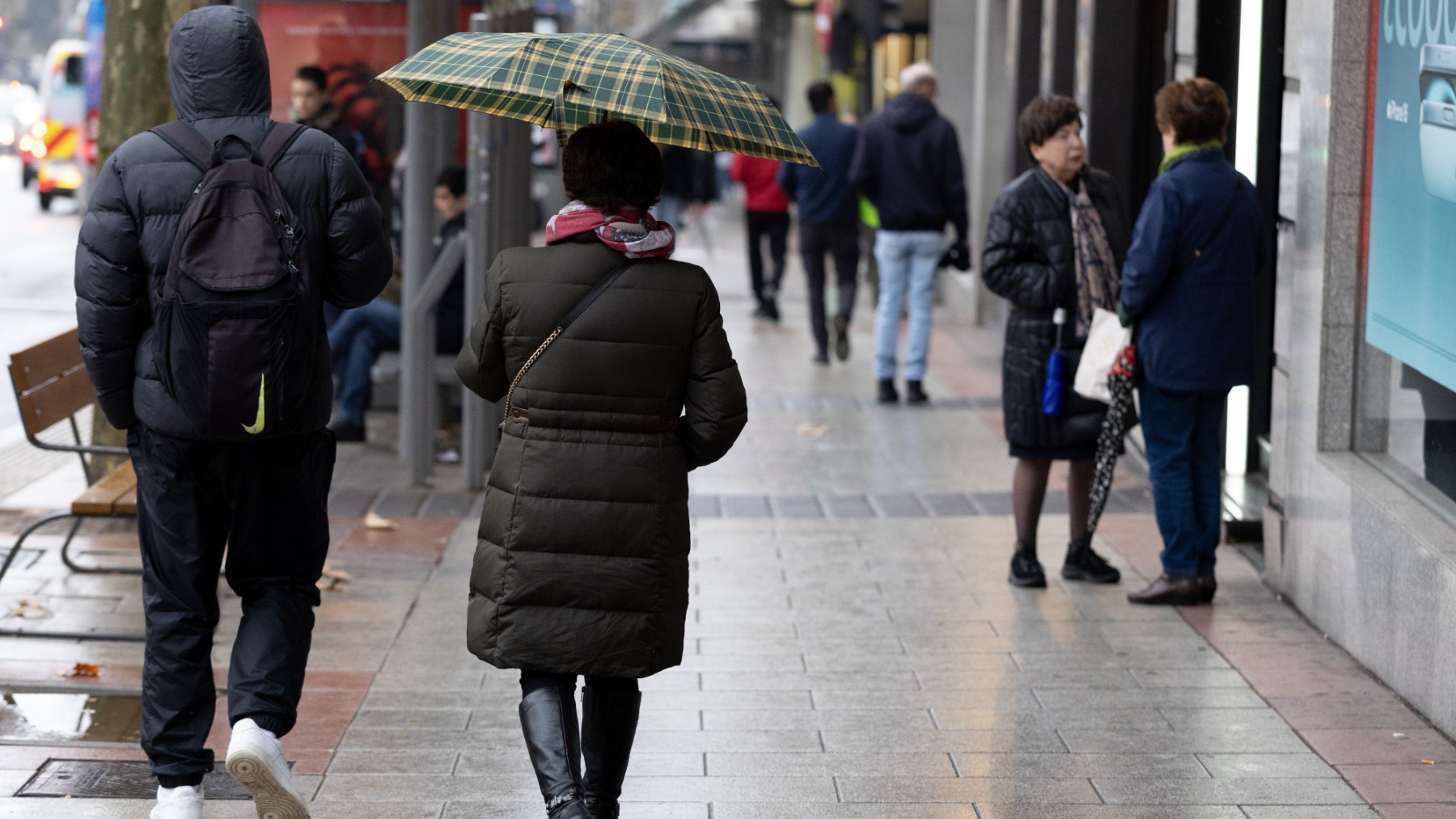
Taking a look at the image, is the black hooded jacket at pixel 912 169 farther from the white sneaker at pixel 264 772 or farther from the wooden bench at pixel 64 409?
the white sneaker at pixel 264 772

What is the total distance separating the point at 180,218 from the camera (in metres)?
4.05

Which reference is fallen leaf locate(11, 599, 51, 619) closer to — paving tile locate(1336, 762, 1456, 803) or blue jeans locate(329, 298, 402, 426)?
blue jeans locate(329, 298, 402, 426)

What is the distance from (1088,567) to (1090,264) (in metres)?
1.13

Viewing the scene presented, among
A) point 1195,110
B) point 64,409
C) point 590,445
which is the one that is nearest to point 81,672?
point 64,409

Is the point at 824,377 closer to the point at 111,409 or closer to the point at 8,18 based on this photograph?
the point at 111,409

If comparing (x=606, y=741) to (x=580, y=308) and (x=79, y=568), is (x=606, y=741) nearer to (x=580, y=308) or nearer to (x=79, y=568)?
(x=580, y=308)

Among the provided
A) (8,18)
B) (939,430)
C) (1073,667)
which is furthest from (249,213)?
(8,18)

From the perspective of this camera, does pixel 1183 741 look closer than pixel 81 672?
Yes

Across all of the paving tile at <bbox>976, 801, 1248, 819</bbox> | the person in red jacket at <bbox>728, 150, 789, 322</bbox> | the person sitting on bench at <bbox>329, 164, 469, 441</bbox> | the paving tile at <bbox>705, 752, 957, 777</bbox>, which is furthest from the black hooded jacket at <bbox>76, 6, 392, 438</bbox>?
the person in red jacket at <bbox>728, 150, 789, 322</bbox>

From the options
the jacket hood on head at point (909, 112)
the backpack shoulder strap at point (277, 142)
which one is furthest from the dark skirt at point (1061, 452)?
the jacket hood on head at point (909, 112)

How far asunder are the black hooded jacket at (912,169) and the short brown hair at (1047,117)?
477 centimetres

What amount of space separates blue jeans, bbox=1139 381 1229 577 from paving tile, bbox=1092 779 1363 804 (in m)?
1.78

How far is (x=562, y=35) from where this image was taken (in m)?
4.25

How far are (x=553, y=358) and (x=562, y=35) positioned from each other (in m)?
0.85
